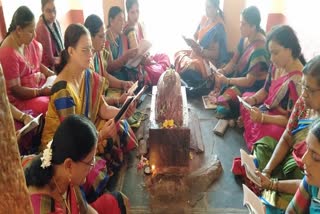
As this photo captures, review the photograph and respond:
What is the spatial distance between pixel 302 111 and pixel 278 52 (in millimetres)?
572

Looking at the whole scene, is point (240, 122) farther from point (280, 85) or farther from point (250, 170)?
point (250, 170)

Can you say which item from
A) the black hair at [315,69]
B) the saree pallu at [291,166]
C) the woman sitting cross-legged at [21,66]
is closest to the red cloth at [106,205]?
the saree pallu at [291,166]

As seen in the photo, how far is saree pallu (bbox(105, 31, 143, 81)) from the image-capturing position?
409 centimetres

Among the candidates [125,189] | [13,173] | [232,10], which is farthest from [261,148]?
[232,10]

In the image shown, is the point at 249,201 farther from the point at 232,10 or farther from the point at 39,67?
the point at 232,10

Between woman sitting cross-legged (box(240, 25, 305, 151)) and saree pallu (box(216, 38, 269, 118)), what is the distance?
535 millimetres

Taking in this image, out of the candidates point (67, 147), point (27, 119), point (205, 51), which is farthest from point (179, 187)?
point (205, 51)

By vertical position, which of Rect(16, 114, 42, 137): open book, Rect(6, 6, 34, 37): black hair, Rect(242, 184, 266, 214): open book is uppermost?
Rect(6, 6, 34, 37): black hair

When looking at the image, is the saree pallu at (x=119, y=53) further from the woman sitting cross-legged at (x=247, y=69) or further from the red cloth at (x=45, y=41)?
the woman sitting cross-legged at (x=247, y=69)

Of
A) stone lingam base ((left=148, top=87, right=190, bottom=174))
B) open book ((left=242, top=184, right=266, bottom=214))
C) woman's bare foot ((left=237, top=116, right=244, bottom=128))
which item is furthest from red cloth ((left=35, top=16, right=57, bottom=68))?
open book ((left=242, top=184, right=266, bottom=214))

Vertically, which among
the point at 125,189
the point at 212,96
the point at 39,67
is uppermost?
the point at 39,67

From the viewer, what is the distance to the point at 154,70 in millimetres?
4594

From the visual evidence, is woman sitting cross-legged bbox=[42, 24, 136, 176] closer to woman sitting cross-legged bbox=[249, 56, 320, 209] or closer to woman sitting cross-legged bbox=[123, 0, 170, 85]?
woman sitting cross-legged bbox=[249, 56, 320, 209]

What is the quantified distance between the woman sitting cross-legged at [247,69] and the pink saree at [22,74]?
6.16ft
